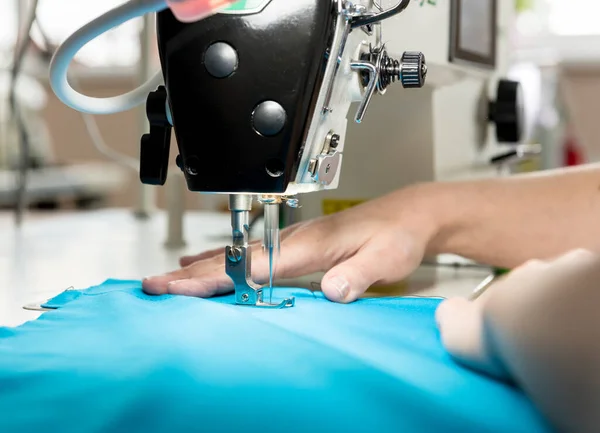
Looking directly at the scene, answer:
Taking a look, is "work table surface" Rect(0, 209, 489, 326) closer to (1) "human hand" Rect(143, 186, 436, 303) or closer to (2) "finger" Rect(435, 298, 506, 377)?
(1) "human hand" Rect(143, 186, 436, 303)

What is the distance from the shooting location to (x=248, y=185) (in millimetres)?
639

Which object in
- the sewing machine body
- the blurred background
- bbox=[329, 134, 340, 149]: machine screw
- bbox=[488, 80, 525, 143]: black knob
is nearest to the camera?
bbox=[329, 134, 340, 149]: machine screw

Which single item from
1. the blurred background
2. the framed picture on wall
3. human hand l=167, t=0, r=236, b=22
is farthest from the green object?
the blurred background

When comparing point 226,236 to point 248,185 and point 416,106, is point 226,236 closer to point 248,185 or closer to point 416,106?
point 416,106

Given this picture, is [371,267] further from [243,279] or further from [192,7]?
[192,7]

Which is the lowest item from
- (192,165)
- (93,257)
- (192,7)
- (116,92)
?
(93,257)

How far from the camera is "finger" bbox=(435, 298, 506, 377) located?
0.50 metres

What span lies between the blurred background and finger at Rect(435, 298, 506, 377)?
5.47 ft

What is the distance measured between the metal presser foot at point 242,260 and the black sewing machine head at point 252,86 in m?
0.04

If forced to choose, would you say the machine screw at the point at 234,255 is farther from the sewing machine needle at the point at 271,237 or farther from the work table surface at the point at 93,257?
the work table surface at the point at 93,257

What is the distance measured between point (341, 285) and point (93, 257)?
574 mm

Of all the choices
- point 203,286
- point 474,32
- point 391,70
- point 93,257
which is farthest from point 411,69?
point 93,257

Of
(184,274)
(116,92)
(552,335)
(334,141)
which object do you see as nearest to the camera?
(552,335)

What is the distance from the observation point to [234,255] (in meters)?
A: 0.71
